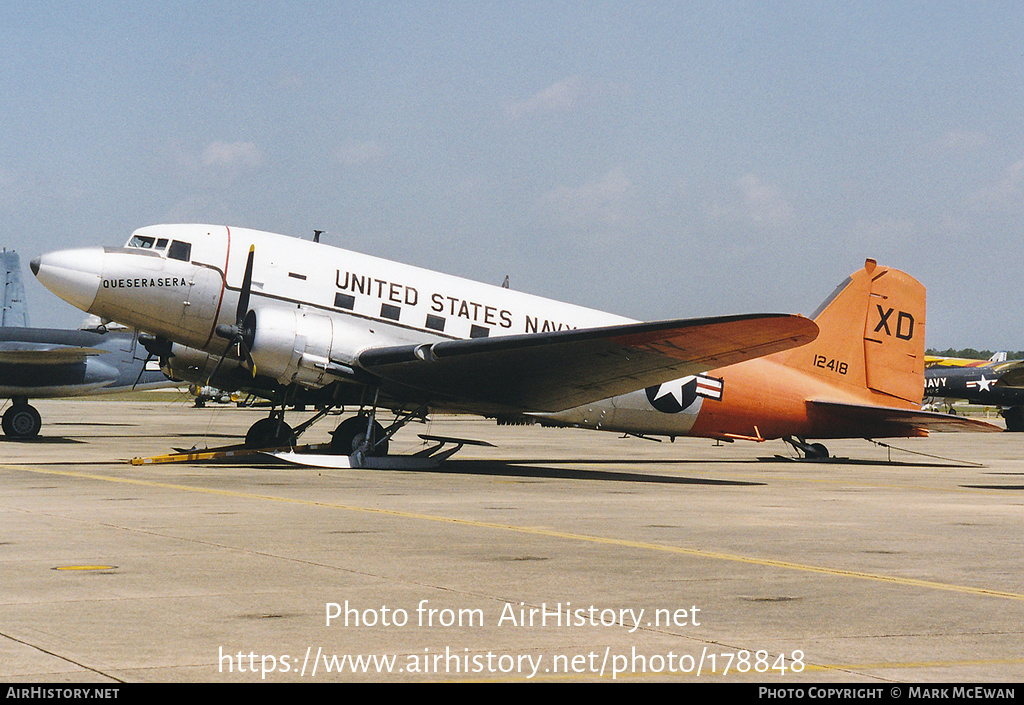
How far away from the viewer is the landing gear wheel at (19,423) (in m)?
34.8

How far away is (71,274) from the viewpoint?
21.9 meters

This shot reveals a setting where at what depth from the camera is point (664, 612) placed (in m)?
7.94

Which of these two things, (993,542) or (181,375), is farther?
(181,375)

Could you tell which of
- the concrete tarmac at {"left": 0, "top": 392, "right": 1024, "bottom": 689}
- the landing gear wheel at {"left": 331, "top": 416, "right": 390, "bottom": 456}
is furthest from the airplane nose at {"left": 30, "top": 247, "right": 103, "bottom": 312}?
the landing gear wheel at {"left": 331, "top": 416, "right": 390, "bottom": 456}

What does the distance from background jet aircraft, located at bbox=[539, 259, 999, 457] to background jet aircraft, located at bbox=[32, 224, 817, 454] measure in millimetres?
2603

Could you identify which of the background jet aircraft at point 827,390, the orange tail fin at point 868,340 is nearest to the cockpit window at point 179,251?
the background jet aircraft at point 827,390

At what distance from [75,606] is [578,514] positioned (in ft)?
27.4

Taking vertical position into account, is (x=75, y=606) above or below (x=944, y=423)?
below

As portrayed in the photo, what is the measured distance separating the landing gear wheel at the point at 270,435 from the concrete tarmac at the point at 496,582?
8.16 metres

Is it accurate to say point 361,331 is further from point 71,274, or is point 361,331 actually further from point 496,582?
point 496,582

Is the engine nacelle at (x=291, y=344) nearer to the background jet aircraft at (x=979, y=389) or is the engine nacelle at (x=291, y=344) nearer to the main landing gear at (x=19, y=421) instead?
the main landing gear at (x=19, y=421)

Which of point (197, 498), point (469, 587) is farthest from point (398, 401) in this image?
point (469, 587)
